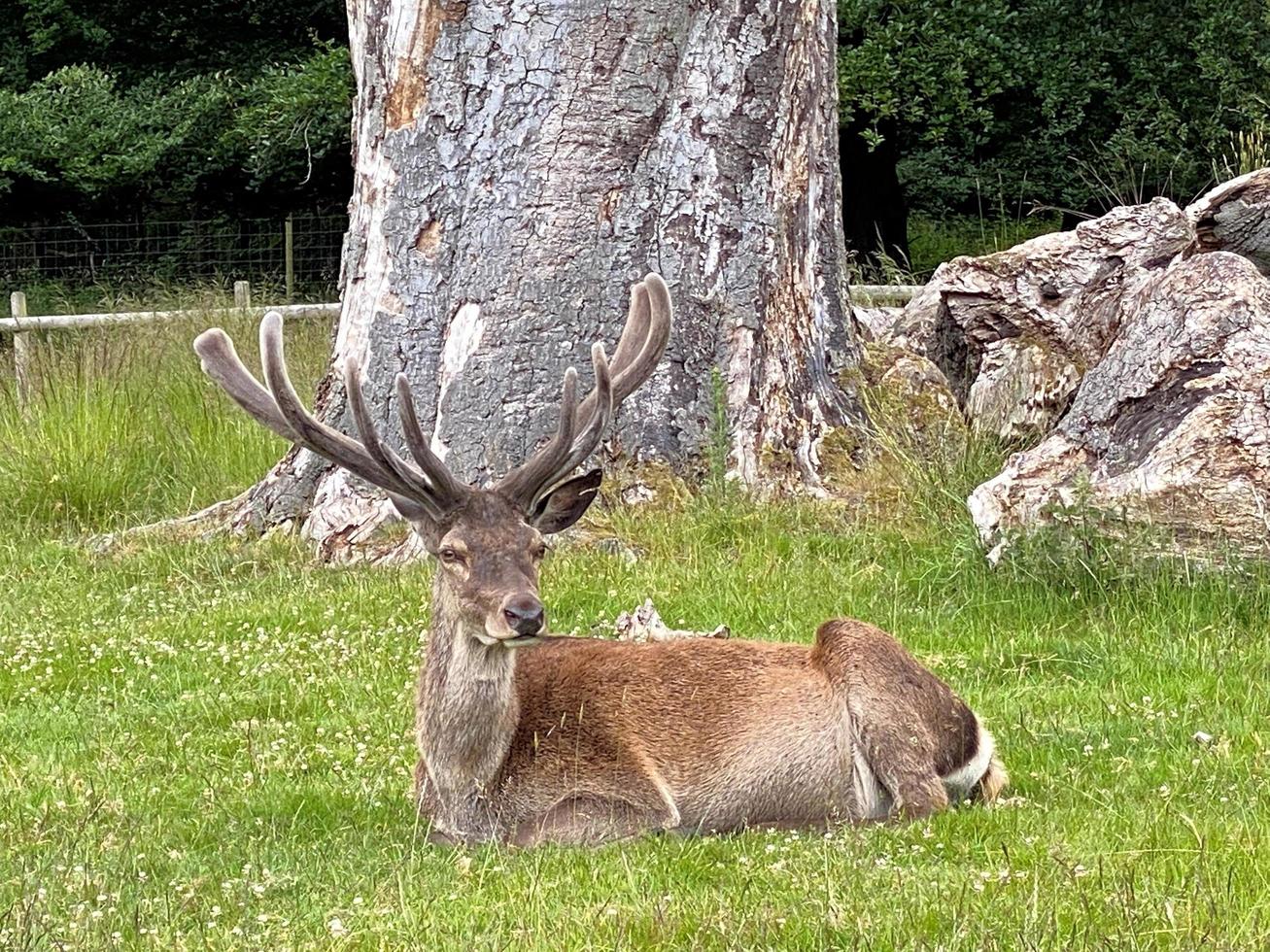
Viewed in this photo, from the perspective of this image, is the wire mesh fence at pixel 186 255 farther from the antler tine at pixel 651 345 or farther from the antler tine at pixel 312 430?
the antler tine at pixel 312 430

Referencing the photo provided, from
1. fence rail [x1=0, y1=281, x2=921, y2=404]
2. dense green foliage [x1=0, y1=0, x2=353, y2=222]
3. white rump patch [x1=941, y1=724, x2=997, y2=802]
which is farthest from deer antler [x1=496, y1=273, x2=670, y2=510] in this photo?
dense green foliage [x1=0, y1=0, x2=353, y2=222]

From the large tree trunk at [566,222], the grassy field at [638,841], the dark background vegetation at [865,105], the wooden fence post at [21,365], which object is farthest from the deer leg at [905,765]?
the dark background vegetation at [865,105]

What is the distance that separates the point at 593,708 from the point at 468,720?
43cm

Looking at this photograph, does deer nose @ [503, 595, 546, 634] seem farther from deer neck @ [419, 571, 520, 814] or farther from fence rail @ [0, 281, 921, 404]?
fence rail @ [0, 281, 921, 404]

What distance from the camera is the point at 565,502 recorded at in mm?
5633

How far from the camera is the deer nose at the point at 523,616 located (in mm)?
5098

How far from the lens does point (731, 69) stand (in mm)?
9766

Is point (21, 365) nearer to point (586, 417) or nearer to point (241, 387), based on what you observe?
point (241, 387)

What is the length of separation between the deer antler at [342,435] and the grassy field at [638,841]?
992 mm

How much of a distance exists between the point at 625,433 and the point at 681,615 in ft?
5.88

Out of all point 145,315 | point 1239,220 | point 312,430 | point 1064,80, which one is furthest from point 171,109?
point 312,430

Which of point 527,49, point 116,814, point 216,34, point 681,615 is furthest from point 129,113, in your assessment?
point 116,814

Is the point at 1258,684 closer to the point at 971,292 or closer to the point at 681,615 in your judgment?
the point at 681,615

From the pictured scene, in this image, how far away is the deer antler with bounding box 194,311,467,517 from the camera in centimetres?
530
